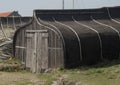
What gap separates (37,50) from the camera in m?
21.7

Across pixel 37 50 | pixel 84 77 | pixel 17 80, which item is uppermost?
pixel 37 50

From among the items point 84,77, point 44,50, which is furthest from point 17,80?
point 84,77

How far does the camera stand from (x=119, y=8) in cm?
2561

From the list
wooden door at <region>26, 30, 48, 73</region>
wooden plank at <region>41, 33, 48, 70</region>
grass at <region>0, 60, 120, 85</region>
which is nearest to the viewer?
grass at <region>0, 60, 120, 85</region>

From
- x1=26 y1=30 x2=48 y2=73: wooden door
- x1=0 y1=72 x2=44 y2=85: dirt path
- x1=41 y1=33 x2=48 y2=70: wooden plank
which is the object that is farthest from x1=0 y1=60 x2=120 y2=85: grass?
x1=26 y1=30 x2=48 y2=73: wooden door

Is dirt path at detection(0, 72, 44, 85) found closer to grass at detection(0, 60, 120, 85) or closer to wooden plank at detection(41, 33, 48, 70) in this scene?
grass at detection(0, 60, 120, 85)

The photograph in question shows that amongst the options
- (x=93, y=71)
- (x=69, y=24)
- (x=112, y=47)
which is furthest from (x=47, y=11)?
(x=93, y=71)

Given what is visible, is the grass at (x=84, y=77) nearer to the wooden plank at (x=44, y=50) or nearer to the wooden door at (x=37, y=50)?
the wooden plank at (x=44, y=50)

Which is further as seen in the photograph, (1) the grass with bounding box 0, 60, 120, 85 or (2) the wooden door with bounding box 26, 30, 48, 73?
(2) the wooden door with bounding box 26, 30, 48, 73

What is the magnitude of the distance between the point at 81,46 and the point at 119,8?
724 centimetres

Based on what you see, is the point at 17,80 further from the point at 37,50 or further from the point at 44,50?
the point at 37,50

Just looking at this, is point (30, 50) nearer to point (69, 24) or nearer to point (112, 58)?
point (69, 24)

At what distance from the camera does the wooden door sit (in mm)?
21016

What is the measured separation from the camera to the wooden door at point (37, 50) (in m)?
21.0
